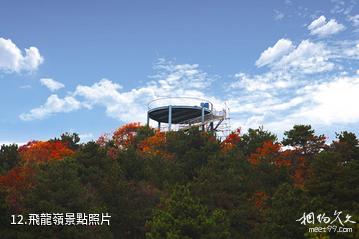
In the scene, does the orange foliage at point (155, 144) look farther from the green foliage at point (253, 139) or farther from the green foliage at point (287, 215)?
the green foliage at point (287, 215)

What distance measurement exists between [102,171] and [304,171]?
19.7 meters

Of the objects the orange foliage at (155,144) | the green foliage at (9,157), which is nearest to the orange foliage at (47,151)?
the green foliage at (9,157)

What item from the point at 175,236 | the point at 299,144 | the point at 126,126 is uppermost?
the point at 126,126

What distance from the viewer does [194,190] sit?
3478 cm

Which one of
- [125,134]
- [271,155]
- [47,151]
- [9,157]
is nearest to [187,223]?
[271,155]

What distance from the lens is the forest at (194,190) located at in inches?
1093

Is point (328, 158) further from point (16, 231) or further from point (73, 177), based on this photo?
point (16, 231)

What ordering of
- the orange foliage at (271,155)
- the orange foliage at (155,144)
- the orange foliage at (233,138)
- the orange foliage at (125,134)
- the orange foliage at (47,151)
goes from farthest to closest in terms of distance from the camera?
the orange foliage at (125,134)
the orange foliage at (233,138)
the orange foliage at (155,144)
the orange foliage at (47,151)
the orange foliage at (271,155)

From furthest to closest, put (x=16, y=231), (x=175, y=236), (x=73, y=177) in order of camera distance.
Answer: (x=73, y=177), (x=16, y=231), (x=175, y=236)

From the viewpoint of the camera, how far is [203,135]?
5003cm

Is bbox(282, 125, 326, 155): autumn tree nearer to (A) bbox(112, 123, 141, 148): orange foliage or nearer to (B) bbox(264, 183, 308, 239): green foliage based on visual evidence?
(B) bbox(264, 183, 308, 239): green foliage

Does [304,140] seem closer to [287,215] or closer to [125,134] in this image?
[287,215]

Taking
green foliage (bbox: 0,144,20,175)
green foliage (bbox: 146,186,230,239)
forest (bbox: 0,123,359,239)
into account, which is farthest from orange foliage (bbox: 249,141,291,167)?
green foliage (bbox: 0,144,20,175)

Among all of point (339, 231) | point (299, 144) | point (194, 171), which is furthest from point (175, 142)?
point (339, 231)
